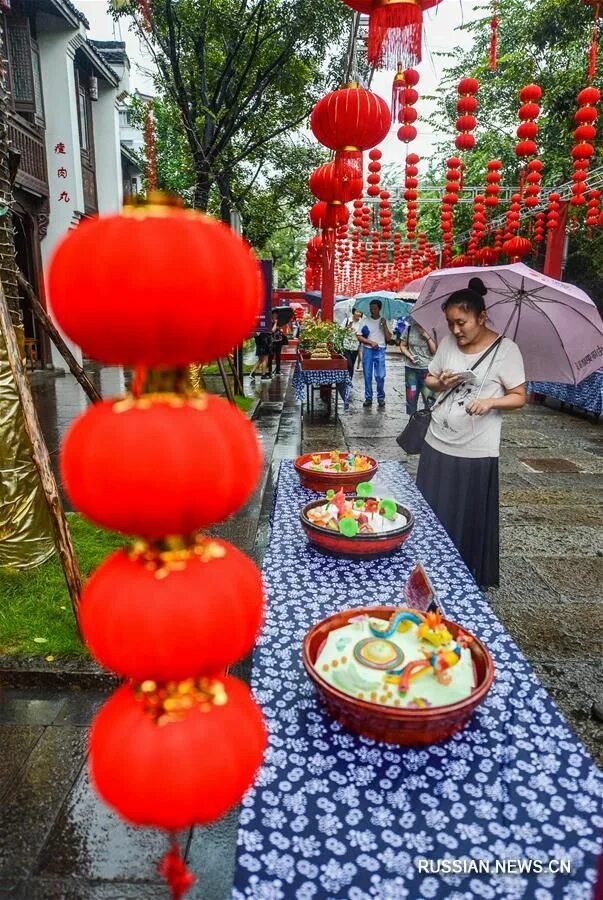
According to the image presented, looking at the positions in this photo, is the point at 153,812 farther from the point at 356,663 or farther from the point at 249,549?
the point at 249,549

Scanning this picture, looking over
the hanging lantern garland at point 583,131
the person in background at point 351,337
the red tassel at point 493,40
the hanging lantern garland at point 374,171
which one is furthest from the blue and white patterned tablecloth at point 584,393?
the red tassel at point 493,40

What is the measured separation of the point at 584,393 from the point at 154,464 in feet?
36.0

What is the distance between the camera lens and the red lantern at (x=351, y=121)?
4879mm

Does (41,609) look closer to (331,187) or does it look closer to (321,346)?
(331,187)

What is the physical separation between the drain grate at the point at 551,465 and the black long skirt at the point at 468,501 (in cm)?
406

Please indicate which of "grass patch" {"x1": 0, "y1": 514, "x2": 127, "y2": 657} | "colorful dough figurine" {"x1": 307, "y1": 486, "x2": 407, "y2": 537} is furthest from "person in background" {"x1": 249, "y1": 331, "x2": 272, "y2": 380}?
"colorful dough figurine" {"x1": 307, "y1": 486, "x2": 407, "y2": 537}

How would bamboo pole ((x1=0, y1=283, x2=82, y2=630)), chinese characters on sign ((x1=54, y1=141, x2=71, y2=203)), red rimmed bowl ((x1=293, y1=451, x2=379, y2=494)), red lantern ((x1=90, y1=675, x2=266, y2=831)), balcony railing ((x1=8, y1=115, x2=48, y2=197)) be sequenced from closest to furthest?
red lantern ((x1=90, y1=675, x2=266, y2=831)) → bamboo pole ((x1=0, y1=283, x2=82, y2=630)) → red rimmed bowl ((x1=293, y1=451, x2=379, y2=494)) → balcony railing ((x1=8, y1=115, x2=48, y2=197)) → chinese characters on sign ((x1=54, y1=141, x2=71, y2=203))

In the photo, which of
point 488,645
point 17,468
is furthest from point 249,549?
point 488,645

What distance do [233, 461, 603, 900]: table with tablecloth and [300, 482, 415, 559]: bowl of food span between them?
2.37ft

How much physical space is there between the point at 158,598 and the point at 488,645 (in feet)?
4.34

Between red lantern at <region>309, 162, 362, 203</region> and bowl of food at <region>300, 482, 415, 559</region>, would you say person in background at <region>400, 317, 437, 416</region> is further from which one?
bowl of food at <region>300, 482, 415, 559</region>

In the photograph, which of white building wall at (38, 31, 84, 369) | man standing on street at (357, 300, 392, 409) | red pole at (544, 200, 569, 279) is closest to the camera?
man standing on street at (357, 300, 392, 409)

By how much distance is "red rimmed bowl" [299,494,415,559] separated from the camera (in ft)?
7.70

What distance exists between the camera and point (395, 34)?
3.29m
